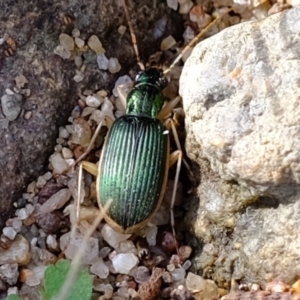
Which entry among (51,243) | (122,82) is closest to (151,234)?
(51,243)

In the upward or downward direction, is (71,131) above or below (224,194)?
above

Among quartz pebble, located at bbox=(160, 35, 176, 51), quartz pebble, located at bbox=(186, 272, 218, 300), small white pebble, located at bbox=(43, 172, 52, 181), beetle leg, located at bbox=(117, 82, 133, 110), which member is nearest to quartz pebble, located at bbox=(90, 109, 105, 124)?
beetle leg, located at bbox=(117, 82, 133, 110)

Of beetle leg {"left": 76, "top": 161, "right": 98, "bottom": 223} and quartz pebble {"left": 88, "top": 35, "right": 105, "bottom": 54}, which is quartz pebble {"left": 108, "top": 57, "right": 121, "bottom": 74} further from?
beetle leg {"left": 76, "top": 161, "right": 98, "bottom": 223}

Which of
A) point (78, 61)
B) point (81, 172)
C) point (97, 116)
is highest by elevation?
point (78, 61)

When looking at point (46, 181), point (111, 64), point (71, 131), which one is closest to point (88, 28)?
point (111, 64)

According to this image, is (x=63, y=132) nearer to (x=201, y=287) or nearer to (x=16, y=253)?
(x=16, y=253)

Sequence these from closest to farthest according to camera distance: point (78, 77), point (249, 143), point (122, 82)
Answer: point (249, 143) → point (78, 77) → point (122, 82)

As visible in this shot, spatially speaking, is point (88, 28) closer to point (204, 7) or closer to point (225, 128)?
point (204, 7)
